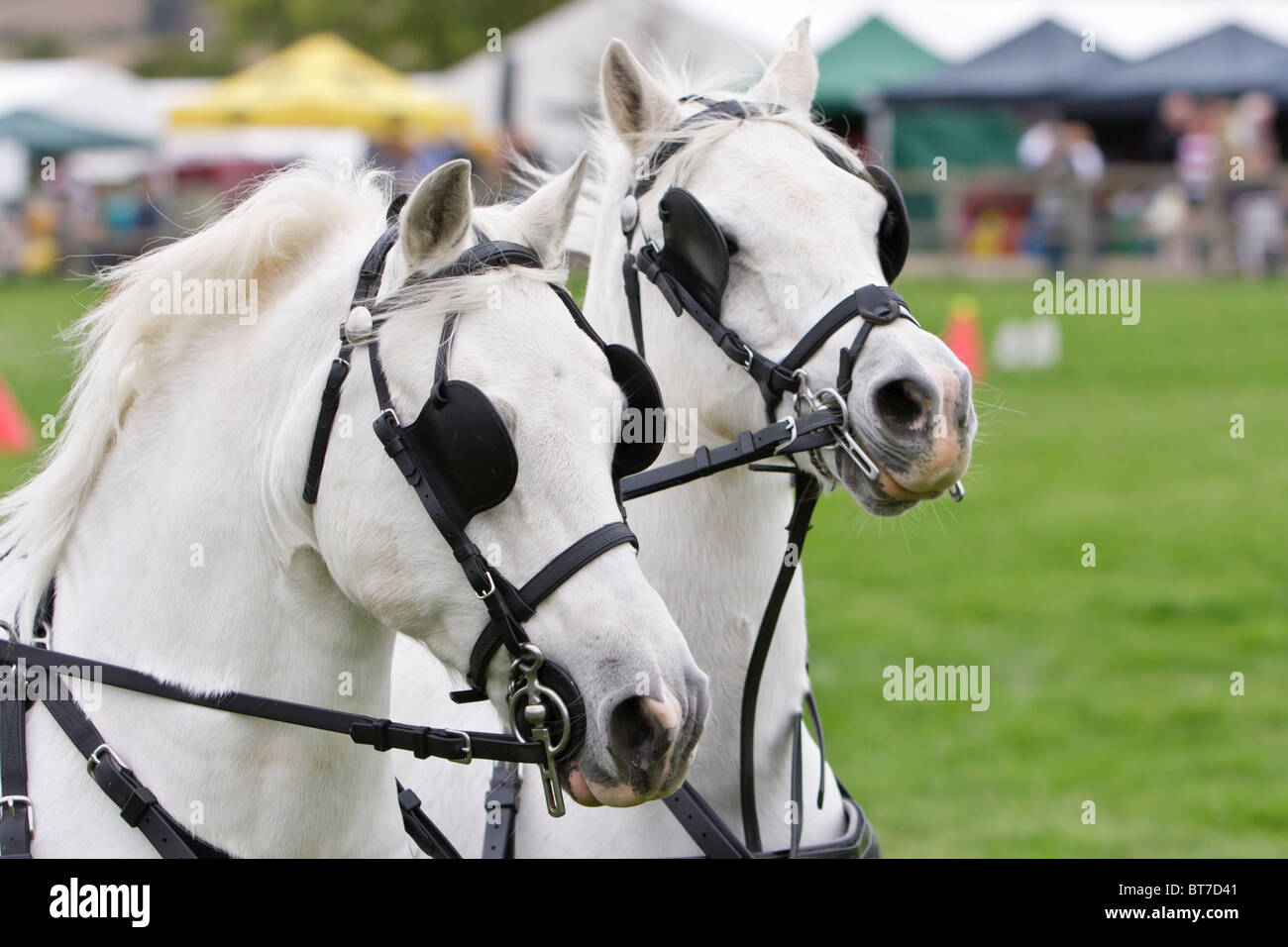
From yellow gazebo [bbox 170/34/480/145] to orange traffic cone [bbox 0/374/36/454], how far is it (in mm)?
12099

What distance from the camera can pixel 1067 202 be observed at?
2303 cm

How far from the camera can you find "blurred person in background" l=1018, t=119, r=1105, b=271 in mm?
22828

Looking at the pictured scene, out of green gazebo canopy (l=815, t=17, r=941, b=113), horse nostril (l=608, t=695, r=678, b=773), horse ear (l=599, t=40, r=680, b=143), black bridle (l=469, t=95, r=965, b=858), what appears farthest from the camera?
green gazebo canopy (l=815, t=17, r=941, b=113)

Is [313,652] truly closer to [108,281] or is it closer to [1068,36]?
[108,281]

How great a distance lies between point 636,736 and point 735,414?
1.10 m

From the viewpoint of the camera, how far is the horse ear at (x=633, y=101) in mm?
3330

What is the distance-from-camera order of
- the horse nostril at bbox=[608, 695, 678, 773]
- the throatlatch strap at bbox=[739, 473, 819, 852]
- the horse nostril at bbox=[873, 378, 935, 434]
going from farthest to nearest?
the throatlatch strap at bbox=[739, 473, 819, 852], the horse nostril at bbox=[873, 378, 935, 434], the horse nostril at bbox=[608, 695, 678, 773]

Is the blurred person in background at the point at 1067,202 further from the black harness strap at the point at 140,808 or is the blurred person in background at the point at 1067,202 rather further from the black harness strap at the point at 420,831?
the black harness strap at the point at 140,808

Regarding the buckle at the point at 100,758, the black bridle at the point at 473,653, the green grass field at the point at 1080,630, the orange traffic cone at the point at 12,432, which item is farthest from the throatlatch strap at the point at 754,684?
the orange traffic cone at the point at 12,432

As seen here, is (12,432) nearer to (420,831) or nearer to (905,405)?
(420,831)

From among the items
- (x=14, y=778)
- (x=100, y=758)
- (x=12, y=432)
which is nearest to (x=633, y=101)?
(x=100, y=758)

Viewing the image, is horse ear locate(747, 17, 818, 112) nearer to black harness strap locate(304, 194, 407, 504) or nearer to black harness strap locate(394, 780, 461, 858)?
black harness strap locate(304, 194, 407, 504)

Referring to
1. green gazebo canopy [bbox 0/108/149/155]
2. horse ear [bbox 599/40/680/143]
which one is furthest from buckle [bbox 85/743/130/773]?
green gazebo canopy [bbox 0/108/149/155]

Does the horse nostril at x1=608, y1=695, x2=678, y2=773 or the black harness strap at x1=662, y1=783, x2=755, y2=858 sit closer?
the horse nostril at x1=608, y1=695, x2=678, y2=773
